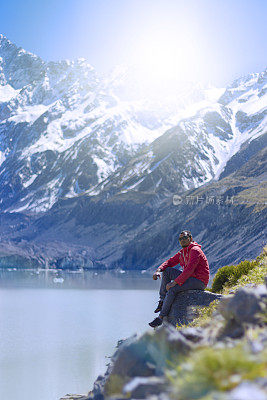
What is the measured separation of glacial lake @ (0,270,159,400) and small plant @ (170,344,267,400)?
10238 millimetres

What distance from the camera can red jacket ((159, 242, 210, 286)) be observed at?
1251 cm

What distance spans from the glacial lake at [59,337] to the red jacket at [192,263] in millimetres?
2632

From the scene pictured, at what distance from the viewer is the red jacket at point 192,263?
12508 millimetres

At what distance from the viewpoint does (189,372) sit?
160 inches

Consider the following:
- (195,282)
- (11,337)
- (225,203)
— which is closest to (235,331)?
(195,282)

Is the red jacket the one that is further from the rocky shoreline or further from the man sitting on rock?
the rocky shoreline

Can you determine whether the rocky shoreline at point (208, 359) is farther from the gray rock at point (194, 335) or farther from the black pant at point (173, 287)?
the black pant at point (173, 287)

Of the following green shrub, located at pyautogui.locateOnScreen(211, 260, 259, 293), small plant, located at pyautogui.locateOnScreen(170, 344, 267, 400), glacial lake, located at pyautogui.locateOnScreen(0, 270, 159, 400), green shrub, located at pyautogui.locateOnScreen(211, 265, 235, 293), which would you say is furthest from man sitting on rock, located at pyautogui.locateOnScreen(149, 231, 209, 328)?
small plant, located at pyautogui.locateOnScreen(170, 344, 267, 400)

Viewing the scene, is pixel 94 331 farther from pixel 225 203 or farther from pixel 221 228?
pixel 225 203

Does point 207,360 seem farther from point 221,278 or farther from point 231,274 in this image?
point 221,278

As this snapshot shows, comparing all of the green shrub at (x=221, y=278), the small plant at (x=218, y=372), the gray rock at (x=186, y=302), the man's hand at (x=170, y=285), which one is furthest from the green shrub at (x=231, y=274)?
the small plant at (x=218, y=372)

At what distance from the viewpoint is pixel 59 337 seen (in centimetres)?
5538

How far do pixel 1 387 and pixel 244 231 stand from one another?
453 ft

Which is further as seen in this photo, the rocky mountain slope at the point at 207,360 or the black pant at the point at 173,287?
the black pant at the point at 173,287
